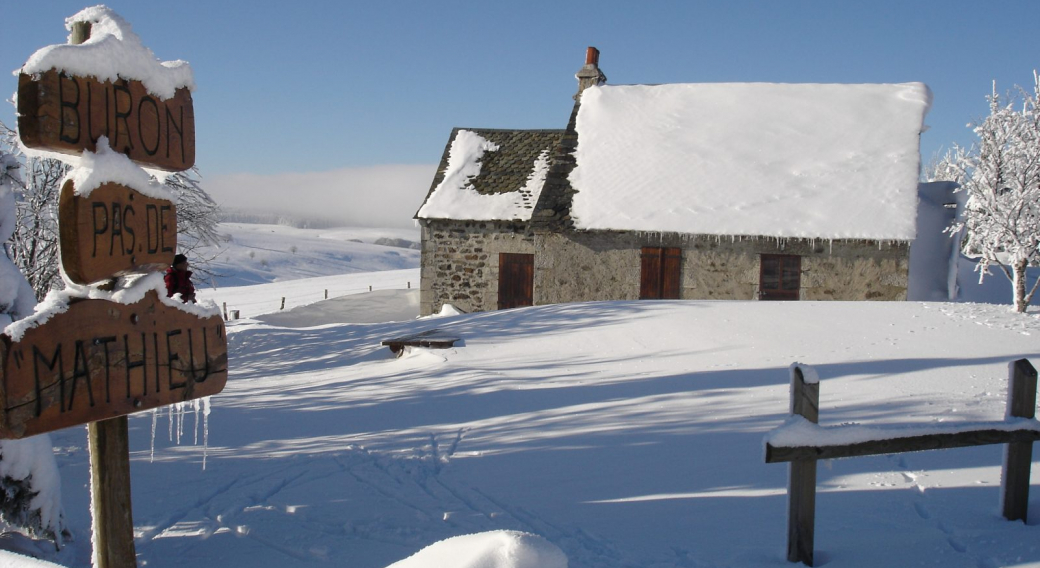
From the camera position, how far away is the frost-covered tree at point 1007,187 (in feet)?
51.9

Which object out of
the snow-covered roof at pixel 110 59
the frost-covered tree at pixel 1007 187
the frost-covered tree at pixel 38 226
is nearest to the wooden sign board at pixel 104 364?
the snow-covered roof at pixel 110 59

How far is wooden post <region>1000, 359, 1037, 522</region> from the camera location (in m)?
4.06

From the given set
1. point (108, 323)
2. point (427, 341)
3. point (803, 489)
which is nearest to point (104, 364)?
point (108, 323)

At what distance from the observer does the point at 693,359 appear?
843cm

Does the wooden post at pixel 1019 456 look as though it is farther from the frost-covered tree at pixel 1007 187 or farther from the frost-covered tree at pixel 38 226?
the frost-covered tree at pixel 1007 187

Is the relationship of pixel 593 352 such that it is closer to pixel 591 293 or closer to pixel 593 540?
pixel 593 540

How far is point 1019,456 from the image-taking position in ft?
13.4

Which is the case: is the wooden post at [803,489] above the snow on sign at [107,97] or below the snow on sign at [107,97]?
below

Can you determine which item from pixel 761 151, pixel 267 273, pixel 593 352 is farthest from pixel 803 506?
pixel 267 273

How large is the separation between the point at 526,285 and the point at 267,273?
47631 mm

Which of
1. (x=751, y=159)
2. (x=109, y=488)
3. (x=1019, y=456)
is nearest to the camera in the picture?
(x=109, y=488)

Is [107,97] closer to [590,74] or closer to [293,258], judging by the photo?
[590,74]

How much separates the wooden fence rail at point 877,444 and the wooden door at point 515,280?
12.5 metres

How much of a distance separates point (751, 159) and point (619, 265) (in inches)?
171
